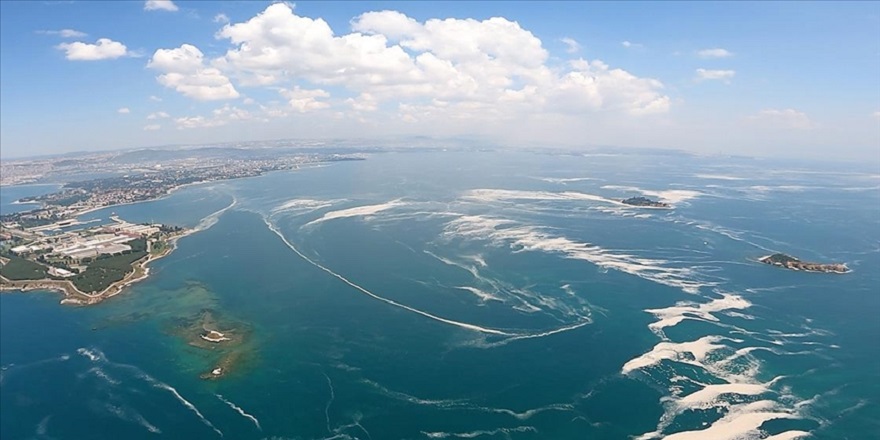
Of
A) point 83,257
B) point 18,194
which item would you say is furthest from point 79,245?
point 18,194

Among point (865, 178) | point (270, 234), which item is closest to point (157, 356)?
point (270, 234)

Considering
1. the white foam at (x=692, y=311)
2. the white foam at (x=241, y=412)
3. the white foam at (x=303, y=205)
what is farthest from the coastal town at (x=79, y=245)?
the white foam at (x=692, y=311)

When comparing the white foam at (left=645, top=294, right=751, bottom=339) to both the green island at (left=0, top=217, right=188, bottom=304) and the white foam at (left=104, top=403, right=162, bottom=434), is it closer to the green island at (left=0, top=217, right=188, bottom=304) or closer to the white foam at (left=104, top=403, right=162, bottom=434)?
the white foam at (left=104, top=403, right=162, bottom=434)

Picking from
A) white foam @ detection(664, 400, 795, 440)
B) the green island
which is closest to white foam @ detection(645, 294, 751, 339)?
white foam @ detection(664, 400, 795, 440)

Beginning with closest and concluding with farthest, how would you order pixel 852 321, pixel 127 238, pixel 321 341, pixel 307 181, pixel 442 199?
pixel 321 341
pixel 852 321
pixel 127 238
pixel 442 199
pixel 307 181

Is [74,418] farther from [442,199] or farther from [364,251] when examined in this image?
[442,199]

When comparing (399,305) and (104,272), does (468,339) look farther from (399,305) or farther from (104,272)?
(104,272)
